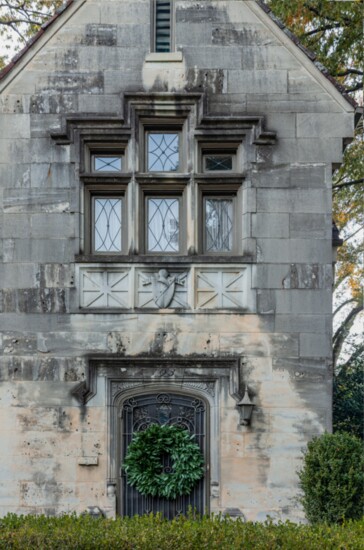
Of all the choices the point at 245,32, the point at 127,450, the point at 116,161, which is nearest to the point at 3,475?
the point at 127,450

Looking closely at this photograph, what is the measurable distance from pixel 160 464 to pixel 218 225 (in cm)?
369

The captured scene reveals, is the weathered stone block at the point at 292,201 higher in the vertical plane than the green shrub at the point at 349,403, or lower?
higher

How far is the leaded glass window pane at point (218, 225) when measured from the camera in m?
15.8

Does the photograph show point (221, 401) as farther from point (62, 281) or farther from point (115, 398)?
point (62, 281)

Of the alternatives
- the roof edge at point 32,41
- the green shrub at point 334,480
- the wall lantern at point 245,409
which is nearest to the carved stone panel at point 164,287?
the wall lantern at point 245,409

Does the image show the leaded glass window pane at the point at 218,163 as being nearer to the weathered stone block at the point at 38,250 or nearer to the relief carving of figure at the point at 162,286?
the relief carving of figure at the point at 162,286

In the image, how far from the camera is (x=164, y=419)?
50.4 feet

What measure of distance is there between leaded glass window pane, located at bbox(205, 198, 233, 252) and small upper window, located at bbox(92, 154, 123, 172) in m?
1.46

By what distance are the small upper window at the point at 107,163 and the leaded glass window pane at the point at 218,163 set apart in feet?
4.38

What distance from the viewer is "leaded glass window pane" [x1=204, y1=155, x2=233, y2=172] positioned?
15.9m

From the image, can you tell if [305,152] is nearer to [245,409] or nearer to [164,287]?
[164,287]

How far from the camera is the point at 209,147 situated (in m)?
15.9

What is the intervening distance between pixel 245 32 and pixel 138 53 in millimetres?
1655

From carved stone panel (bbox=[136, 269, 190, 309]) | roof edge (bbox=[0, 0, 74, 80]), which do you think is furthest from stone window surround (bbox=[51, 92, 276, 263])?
roof edge (bbox=[0, 0, 74, 80])
